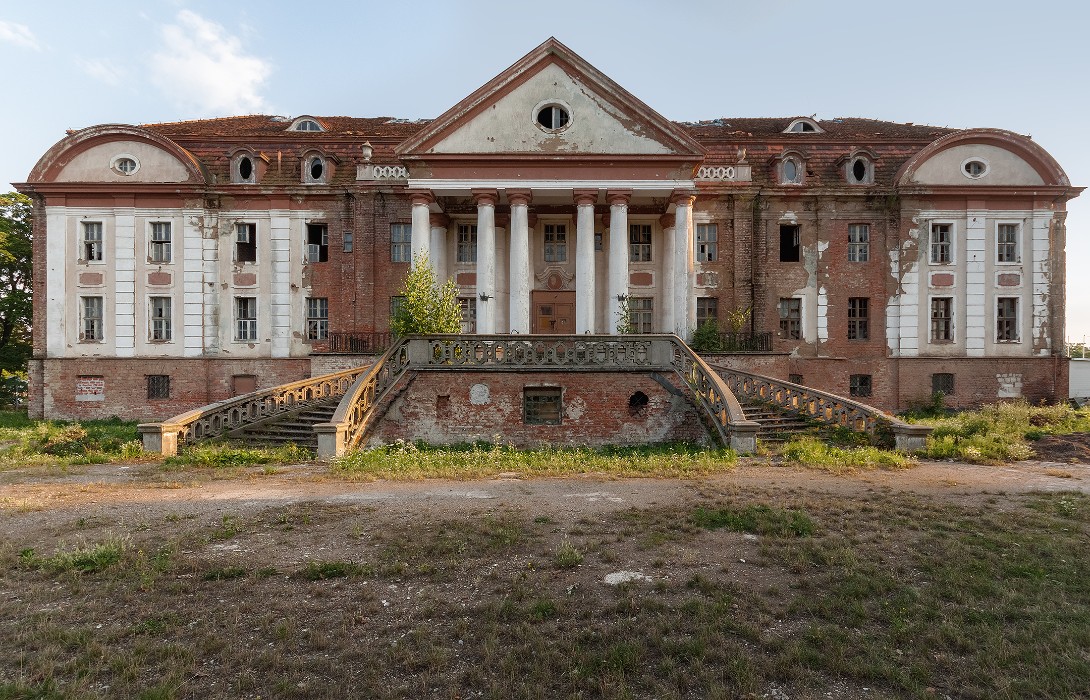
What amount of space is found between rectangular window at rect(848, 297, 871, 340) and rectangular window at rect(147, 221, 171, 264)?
2872cm

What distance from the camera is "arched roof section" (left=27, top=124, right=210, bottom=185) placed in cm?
2062

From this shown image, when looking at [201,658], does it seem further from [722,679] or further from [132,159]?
[132,159]

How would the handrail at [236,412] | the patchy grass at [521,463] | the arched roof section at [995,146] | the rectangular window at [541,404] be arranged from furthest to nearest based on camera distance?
the arched roof section at [995,146]
the rectangular window at [541,404]
the handrail at [236,412]
the patchy grass at [521,463]

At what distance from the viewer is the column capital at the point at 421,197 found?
60.5 ft

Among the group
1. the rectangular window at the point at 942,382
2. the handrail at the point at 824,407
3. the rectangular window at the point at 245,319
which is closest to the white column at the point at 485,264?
the handrail at the point at 824,407

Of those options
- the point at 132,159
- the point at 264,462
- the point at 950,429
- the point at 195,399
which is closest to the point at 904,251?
the point at 950,429

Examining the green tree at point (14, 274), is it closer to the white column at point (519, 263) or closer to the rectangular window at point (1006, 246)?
the white column at point (519, 263)

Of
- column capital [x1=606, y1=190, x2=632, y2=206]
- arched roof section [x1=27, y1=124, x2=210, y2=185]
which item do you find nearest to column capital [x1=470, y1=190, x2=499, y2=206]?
column capital [x1=606, y1=190, x2=632, y2=206]

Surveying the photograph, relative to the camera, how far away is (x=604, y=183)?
18.4 m

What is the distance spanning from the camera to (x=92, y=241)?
70.1 ft

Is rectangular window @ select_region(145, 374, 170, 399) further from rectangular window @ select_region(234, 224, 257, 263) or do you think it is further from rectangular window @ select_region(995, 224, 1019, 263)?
rectangular window @ select_region(995, 224, 1019, 263)

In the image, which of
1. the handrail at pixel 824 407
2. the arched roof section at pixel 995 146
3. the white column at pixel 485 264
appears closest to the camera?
the handrail at pixel 824 407

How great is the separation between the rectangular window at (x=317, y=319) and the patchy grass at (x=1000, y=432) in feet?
68.2

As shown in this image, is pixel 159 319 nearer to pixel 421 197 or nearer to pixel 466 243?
pixel 421 197
